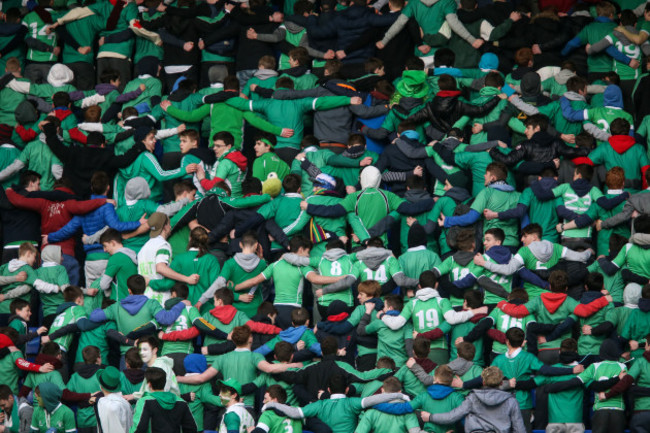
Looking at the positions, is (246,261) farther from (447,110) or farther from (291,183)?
(447,110)

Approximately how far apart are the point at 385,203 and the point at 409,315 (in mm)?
2076

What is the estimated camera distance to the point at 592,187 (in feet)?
53.1

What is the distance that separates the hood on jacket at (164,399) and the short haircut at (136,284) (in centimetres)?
221

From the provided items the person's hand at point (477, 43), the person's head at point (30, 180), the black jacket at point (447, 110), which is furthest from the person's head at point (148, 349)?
the person's hand at point (477, 43)

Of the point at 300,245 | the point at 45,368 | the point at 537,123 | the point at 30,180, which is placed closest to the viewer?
the point at 45,368

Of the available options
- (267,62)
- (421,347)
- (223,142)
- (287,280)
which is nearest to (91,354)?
(287,280)

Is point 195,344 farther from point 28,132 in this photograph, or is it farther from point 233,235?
point 28,132

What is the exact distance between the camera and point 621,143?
16.6 metres

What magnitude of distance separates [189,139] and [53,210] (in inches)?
78.1

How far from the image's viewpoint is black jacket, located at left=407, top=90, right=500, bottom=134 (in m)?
17.1

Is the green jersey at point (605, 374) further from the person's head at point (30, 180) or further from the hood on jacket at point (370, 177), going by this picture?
the person's head at point (30, 180)

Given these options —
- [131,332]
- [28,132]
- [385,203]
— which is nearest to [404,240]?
[385,203]

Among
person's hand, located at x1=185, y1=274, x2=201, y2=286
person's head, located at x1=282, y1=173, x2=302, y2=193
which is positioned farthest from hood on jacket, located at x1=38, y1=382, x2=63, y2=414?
person's head, located at x1=282, y1=173, x2=302, y2=193

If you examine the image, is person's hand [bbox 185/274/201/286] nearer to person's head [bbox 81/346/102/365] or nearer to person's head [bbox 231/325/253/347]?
person's head [bbox 231/325/253/347]
